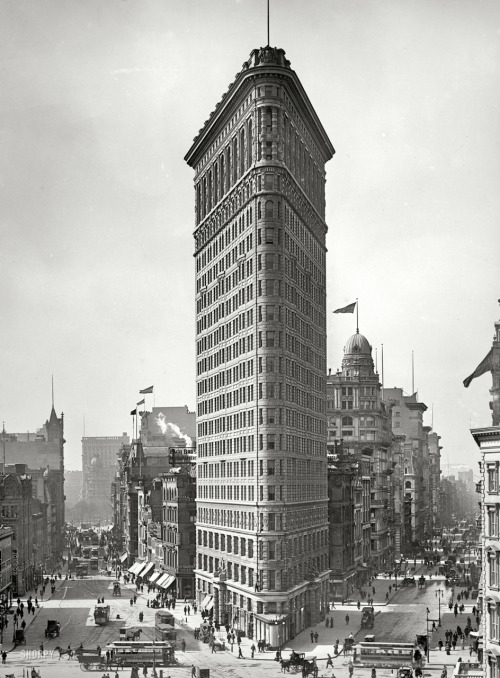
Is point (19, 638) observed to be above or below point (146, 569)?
above

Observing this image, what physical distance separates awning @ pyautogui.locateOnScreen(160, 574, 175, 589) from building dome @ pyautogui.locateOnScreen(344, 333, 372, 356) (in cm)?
5227

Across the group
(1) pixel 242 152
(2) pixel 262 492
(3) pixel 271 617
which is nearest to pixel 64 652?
(3) pixel 271 617

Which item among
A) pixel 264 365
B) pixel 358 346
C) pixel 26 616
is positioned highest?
pixel 358 346

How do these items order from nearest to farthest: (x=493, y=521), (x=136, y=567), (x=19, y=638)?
(x=493, y=521)
(x=19, y=638)
(x=136, y=567)

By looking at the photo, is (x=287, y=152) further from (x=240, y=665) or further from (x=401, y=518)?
(x=401, y=518)

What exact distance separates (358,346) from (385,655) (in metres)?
90.5

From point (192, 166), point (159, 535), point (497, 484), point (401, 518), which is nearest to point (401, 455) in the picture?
point (401, 518)

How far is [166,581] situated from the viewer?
121 m

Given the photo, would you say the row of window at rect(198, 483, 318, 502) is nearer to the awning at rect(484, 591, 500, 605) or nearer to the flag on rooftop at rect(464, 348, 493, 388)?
the flag on rooftop at rect(464, 348, 493, 388)

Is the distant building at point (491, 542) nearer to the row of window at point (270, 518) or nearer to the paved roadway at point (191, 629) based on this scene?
the paved roadway at point (191, 629)

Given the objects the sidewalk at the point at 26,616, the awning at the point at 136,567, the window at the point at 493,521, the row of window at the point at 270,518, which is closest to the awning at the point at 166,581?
the row of window at the point at 270,518

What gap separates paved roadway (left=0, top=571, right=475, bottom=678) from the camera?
237ft

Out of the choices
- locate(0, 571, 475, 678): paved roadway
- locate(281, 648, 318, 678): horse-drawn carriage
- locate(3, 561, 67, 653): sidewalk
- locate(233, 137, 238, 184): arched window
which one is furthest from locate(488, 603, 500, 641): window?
locate(233, 137, 238, 184): arched window

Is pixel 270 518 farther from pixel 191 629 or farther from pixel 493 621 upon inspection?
pixel 493 621
